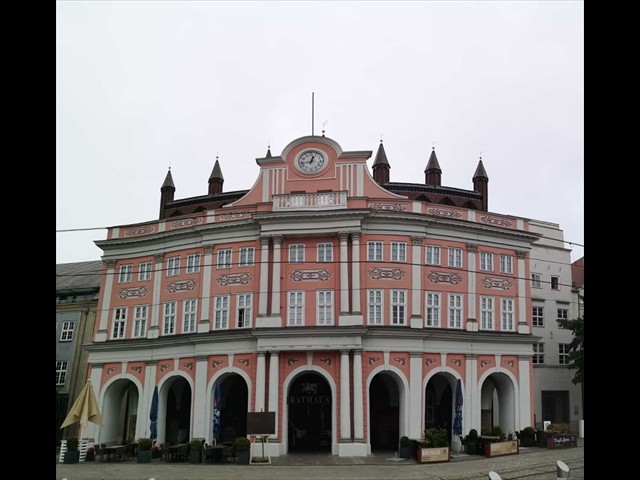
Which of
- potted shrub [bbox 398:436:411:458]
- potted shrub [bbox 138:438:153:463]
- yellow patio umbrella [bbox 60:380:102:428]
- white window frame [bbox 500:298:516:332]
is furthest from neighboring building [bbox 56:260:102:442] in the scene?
white window frame [bbox 500:298:516:332]

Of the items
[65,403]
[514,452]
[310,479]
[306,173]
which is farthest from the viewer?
[65,403]

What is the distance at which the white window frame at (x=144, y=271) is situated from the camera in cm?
3547

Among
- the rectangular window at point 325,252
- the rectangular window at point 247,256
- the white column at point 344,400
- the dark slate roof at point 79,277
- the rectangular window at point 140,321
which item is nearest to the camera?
the white column at point 344,400

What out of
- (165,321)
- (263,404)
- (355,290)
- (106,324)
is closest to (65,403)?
(106,324)

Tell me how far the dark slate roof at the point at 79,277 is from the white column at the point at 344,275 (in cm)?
1778

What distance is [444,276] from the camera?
32.4 metres

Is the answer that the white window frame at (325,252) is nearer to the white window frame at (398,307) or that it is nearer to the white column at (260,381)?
the white window frame at (398,307)

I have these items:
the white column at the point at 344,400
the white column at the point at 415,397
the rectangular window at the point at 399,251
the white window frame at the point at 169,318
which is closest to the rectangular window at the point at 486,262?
the rectangular window at the point at 399,251

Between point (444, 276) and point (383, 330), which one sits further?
point (444, 276)

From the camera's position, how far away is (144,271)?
35594mm

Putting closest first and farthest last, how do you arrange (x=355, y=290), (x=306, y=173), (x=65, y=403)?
(x=355, y=290) → (x=306, y=173) → (x=65, y=403)
